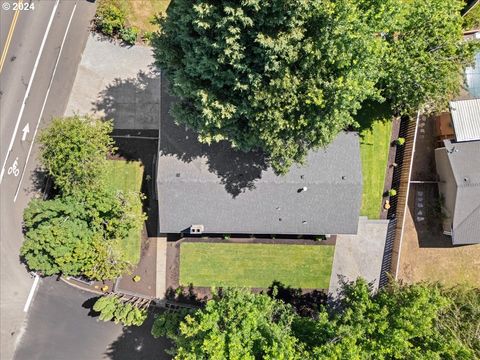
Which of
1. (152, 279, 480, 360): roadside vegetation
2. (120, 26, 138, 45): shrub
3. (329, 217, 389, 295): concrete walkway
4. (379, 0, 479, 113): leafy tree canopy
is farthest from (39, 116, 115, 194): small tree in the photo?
(379, 0, 479, 113): leafy tree canopy

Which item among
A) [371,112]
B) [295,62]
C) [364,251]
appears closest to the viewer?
[295,62]

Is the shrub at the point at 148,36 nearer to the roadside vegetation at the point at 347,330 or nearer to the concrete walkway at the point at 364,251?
the roadside vegetation at the point at 347,330

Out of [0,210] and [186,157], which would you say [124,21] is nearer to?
[186,157]

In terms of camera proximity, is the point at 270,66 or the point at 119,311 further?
the point at 119,311

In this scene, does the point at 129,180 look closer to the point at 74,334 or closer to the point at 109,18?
the point at 74,334

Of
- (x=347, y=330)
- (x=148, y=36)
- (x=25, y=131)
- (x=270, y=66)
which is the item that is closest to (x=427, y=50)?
(x=270, y=66)

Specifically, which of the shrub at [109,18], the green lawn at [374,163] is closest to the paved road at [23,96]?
the shrub at [109,18]
